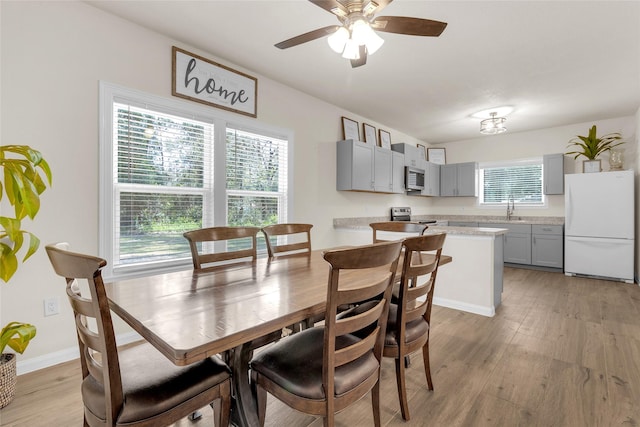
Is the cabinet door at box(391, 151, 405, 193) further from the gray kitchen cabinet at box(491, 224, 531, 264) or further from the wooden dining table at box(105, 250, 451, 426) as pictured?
the wooden dining table at box(105, 250, 451, 426)

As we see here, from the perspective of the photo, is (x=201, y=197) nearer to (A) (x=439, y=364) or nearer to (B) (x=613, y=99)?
(A) (x=439, y=364)

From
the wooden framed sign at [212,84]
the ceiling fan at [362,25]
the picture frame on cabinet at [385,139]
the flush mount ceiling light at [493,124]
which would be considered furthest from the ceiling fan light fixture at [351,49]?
the flush mount ceiling light at [493,124]

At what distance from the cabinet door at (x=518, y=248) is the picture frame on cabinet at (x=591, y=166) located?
1328 millimetres

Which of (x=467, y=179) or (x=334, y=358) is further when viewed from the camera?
(x=467, y=179)

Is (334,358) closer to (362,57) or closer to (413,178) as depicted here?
(362,57)

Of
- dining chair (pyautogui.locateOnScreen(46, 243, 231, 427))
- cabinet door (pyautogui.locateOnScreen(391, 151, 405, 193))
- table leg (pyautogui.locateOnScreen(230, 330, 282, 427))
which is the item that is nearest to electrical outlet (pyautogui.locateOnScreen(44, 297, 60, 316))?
dining chair (pyautogui.locateOnScreen(46, 243, 231, 427))

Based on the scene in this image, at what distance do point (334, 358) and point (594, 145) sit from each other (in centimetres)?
586

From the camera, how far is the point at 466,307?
3.32 meters

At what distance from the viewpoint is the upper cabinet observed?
4246mm

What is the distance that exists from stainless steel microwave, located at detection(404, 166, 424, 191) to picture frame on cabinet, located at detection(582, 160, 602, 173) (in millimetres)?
2514

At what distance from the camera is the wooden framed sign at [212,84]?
271 cm

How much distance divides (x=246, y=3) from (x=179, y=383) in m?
2.41

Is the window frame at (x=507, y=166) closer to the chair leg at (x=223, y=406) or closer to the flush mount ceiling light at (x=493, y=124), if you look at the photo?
the flush mount ceiling light at (x=493, y=124)

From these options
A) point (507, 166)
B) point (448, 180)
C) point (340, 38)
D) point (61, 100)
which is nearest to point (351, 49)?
point (340, 38)
